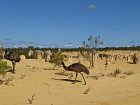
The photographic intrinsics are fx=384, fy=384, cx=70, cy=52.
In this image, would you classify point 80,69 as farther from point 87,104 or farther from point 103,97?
point 87,104

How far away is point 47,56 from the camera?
40.5m

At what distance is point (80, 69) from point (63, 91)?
8.56 ft

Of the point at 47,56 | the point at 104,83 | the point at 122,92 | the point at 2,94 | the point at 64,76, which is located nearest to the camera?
the point at 2,94

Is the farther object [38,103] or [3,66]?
[3,66]

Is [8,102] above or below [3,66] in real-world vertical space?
below

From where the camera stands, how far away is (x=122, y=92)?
727 inches

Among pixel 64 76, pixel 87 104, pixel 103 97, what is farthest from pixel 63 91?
pixel 64 76

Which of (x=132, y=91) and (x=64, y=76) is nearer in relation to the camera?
(x=132, y=91)

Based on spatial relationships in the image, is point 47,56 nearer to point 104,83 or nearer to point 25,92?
point 104,83

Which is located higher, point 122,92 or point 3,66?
point 3,66

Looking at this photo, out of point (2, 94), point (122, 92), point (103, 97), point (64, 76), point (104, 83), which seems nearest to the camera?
point (2, 94)

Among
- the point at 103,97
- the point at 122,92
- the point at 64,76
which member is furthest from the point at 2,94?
the point at 64,76

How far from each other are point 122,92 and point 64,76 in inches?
202

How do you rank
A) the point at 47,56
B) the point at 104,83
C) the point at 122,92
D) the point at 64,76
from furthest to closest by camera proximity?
1. the point at 47,56
2. the point at 64,76
3. the point at 104,83
4. the point at 122,92
